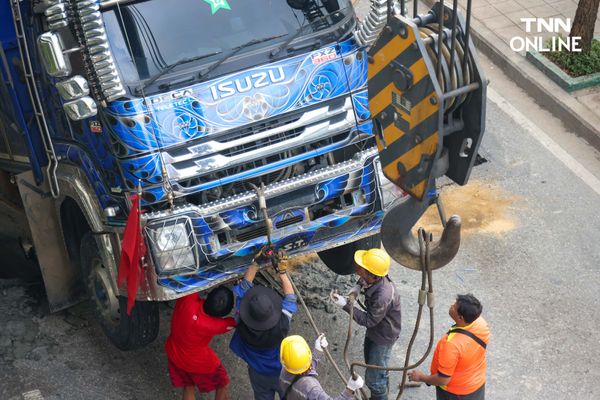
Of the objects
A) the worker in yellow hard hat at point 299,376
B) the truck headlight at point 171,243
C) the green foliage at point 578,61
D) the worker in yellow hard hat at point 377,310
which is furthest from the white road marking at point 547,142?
the truck headlight at point 171,243

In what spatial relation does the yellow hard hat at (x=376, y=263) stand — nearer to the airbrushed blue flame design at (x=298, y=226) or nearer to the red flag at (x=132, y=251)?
the airbrushed blue flame design at (x=298, y=226)

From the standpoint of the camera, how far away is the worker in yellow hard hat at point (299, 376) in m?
5.29

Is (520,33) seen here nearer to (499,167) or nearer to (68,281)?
(499,167)

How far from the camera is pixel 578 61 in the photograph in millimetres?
10359

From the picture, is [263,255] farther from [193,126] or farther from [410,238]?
[410,238]

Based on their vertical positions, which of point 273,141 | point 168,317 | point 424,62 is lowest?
point 168,317

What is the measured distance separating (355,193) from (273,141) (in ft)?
2.34

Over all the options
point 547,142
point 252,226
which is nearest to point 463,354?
point 252,226

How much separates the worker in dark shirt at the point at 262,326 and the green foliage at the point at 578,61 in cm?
569

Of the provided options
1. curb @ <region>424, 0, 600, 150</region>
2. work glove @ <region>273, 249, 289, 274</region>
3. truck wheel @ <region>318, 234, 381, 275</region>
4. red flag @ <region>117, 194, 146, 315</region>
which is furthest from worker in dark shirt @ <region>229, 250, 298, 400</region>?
curb @ <region>424, 0, 600, 150</region>

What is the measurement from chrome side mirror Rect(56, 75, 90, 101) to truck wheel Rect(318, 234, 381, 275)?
8.24 ft

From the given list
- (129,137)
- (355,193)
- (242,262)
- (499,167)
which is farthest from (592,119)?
(129,137)

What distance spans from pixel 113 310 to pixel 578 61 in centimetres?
641

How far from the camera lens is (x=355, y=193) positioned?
6.39 meters
